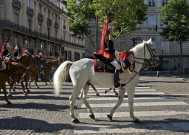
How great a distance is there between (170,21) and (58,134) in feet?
119

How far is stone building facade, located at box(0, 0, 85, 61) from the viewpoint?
4434cm

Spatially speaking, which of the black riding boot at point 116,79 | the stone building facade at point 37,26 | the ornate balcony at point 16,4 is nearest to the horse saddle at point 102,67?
the black riding boot at point 116,79

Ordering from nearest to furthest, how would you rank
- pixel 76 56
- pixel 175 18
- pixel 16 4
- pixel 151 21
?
pixel 175 18
pixel 16 4
pixel 151 21
pixel 76 56

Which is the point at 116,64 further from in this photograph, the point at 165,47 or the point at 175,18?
the point at 165,47

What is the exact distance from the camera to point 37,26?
2267 inches

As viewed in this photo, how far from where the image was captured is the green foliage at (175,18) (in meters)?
40.5

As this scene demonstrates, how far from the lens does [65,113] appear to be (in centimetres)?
1048

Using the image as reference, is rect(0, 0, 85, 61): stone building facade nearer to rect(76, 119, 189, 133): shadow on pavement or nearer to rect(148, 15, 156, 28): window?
rect(148, 15, 156, 28): window

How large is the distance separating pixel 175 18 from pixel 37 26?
1026 inches

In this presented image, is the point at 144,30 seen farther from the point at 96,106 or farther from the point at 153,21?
the point at 96,106

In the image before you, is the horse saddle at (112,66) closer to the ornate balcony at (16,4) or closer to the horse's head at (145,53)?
the horse's head at (145,53)

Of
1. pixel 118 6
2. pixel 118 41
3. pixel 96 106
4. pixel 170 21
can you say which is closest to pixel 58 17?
pixel 118 41

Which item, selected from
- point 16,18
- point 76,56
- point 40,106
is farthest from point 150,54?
point 76,56

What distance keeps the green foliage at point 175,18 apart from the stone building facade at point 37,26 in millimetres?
15416
